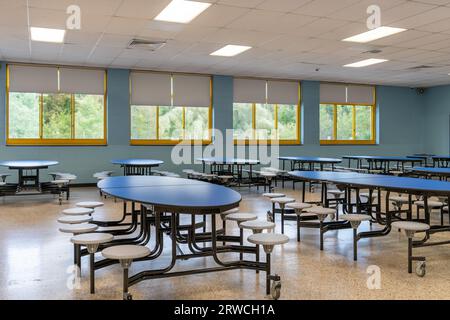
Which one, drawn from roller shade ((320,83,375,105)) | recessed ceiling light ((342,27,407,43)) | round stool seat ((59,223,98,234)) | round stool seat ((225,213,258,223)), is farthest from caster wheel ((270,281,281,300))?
roller shade ((320,83,375,105))

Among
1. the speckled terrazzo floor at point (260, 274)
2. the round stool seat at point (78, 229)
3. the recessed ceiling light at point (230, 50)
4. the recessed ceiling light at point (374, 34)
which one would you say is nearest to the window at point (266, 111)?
the recessed ceiling light at point (230, 50)

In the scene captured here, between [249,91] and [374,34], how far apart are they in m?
5.00

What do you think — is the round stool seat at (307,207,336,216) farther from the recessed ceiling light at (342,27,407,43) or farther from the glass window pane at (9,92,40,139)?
the glass window pane at (9,92,40,139)

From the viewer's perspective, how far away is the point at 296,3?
5383 mm

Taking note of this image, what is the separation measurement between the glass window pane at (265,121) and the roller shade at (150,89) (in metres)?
2.66

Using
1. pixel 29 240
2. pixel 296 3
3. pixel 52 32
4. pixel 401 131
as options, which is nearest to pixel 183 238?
pixel 29 240

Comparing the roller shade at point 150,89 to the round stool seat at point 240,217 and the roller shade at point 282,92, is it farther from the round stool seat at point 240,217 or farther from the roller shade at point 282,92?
the round stool seat at point 240,217

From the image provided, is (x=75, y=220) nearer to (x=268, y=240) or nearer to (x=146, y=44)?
(x=268, y=240)

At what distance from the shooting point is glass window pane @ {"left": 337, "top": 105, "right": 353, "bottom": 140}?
12.9 m

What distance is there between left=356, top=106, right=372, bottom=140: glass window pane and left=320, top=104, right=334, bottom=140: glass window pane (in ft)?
3.45

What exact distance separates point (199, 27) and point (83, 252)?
421 cm

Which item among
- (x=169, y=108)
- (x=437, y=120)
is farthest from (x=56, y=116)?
(x=437, y=120)

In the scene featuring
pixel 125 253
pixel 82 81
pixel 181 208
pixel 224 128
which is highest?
pixel 82 81

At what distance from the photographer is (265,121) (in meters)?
11.9
